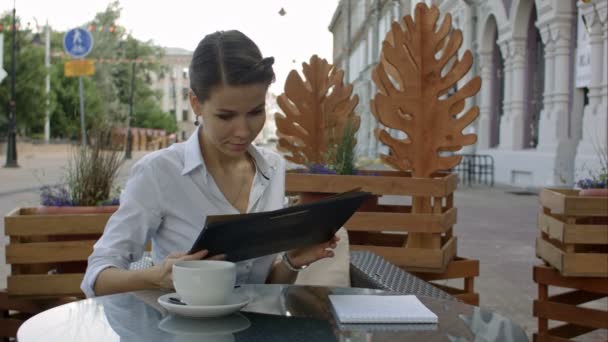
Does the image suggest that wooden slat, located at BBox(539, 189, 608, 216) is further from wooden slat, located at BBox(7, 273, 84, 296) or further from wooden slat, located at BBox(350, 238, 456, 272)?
wooden slat, located at BBox(7, 273, 84, 296)

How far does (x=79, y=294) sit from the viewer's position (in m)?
3.58

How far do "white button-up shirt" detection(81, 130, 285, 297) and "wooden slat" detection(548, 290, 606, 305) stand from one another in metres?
2.23

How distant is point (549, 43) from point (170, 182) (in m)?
14.7

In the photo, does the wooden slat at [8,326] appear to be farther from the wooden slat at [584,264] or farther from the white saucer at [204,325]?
the wooden slat at [584,264]

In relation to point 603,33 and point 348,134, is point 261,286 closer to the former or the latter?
point 348,134

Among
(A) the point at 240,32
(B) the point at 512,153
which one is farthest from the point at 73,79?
(A) the point at 240,32

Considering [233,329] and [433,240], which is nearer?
[233,329]

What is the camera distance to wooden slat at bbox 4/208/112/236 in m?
3.51

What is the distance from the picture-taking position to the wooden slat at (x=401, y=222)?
13.1 ft

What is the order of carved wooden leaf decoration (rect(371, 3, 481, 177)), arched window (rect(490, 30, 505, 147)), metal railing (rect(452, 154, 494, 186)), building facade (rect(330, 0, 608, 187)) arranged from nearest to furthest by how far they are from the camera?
carved wooden leaf decoration (rect(371, 3, 481, 177))
building facade (rect(330, 0, 608, 187))
metal railing (rect(452, 154, 494, 186))
arched window (rect(490, 30, 505, 147))

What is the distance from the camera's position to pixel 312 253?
7.11 ft

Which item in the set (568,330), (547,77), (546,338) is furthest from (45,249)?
(547,77)

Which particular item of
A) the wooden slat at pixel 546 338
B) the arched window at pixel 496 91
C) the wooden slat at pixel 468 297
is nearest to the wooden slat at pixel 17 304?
the wooden slat at pixel 468 297

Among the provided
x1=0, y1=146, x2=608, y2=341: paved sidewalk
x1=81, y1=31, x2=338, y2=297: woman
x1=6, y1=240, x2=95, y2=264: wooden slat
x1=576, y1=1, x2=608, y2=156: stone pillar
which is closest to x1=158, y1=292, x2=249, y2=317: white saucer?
x1=81, y1=31, x2=338, y2=297: woman
